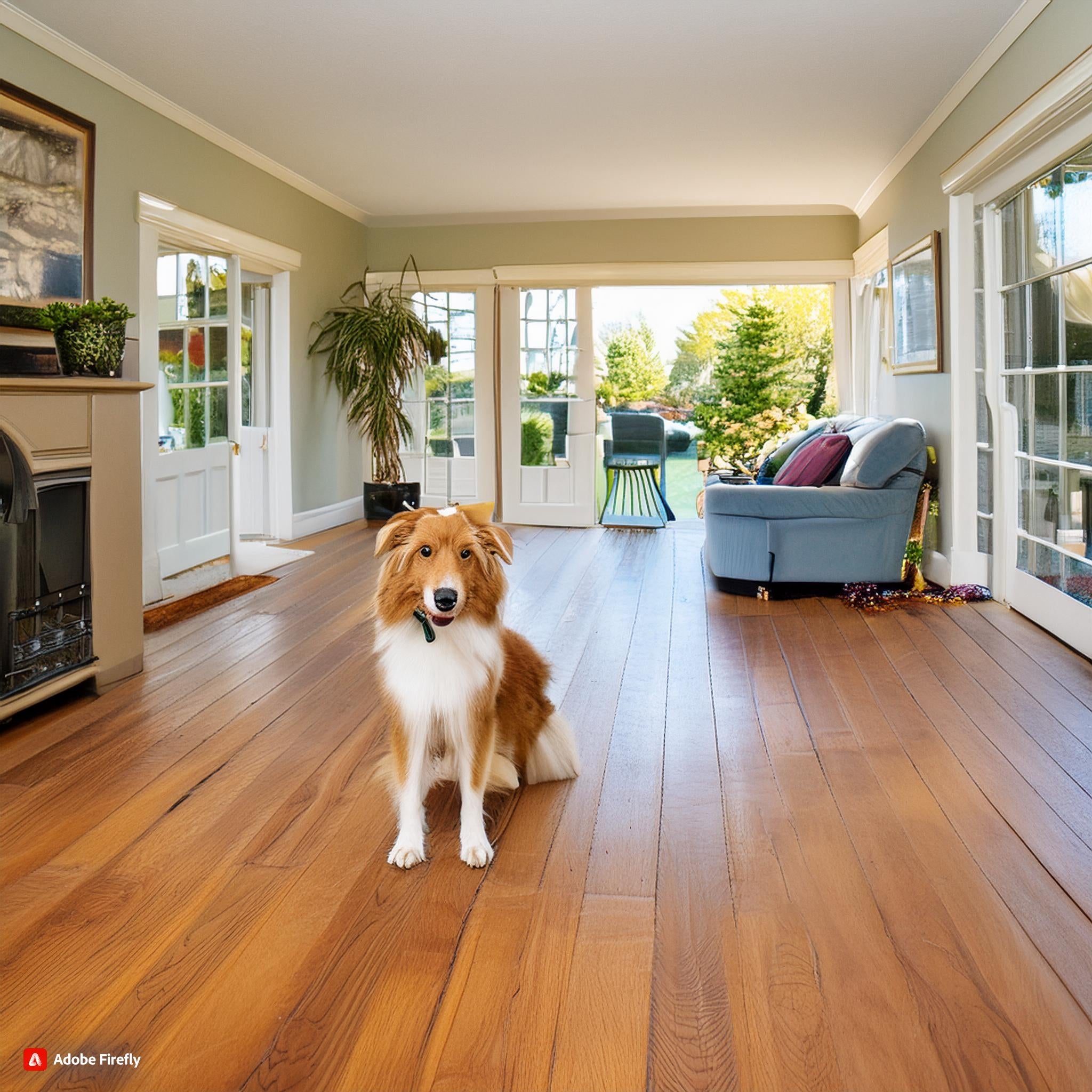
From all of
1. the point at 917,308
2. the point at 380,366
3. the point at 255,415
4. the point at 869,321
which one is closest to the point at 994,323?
the point at 917,308

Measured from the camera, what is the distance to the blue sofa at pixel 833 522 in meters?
5.06

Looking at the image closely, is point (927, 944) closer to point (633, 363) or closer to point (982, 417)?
point (982, 417)

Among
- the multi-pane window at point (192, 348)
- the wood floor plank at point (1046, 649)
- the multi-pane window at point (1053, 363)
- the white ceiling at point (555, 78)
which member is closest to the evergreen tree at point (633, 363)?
the white ceiling at point (555, 78)

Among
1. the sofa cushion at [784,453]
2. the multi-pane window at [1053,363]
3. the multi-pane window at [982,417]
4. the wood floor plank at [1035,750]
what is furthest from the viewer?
the sofa cushion at [784,453]

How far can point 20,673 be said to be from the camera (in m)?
2.91

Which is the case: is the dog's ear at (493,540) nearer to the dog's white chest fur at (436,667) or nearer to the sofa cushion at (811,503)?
the dog's white chest fur at (436,667)

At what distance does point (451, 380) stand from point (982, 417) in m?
4.67

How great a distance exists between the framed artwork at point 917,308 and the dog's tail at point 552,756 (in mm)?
3806

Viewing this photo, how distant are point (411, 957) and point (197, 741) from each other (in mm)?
1386

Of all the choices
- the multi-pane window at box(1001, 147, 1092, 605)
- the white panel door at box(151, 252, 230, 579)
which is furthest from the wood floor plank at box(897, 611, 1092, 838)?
the white panel door at box(151, 252, 230, 579)

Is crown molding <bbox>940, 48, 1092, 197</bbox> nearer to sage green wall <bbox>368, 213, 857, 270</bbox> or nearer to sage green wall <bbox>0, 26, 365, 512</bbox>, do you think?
sage green wall <bbox>368, 213, 857, 270</bbox>

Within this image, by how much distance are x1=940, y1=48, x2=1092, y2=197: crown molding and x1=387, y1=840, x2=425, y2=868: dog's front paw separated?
330cm

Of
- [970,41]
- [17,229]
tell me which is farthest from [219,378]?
[970,41]

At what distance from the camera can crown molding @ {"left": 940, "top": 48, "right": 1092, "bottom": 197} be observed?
11.4 feet
